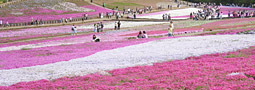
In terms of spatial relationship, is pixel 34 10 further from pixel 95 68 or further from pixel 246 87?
pixel 246 87

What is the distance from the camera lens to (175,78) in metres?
19.8

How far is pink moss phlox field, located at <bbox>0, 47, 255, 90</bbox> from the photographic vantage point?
18.1m

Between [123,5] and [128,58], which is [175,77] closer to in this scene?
[128,58]

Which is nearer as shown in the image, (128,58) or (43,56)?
(128,58)

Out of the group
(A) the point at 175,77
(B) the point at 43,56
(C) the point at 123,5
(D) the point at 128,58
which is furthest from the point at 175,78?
(C) the point at 123,5

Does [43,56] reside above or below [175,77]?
below

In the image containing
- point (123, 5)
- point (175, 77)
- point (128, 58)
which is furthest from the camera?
point (123, 5)

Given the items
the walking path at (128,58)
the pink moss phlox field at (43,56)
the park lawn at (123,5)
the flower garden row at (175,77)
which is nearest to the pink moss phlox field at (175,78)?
the flower garden row at (175,77)

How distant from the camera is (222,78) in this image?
18969mm

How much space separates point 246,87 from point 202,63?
6.60 m

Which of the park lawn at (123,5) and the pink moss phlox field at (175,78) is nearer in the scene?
the pink moss phlox field at (175,78)

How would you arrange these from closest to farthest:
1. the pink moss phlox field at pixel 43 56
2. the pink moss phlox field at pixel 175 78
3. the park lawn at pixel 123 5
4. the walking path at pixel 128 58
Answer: the pink moss phlox field at pixel 175 78
the walking path at pixel 128 58
the pink moss phlox field at pixel 43 56
the park lawn at pixel 123 5

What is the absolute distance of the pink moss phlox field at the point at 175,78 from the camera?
1806 cm

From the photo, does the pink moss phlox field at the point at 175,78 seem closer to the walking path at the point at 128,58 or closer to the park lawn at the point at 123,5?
the walking path at the point at 128,58
